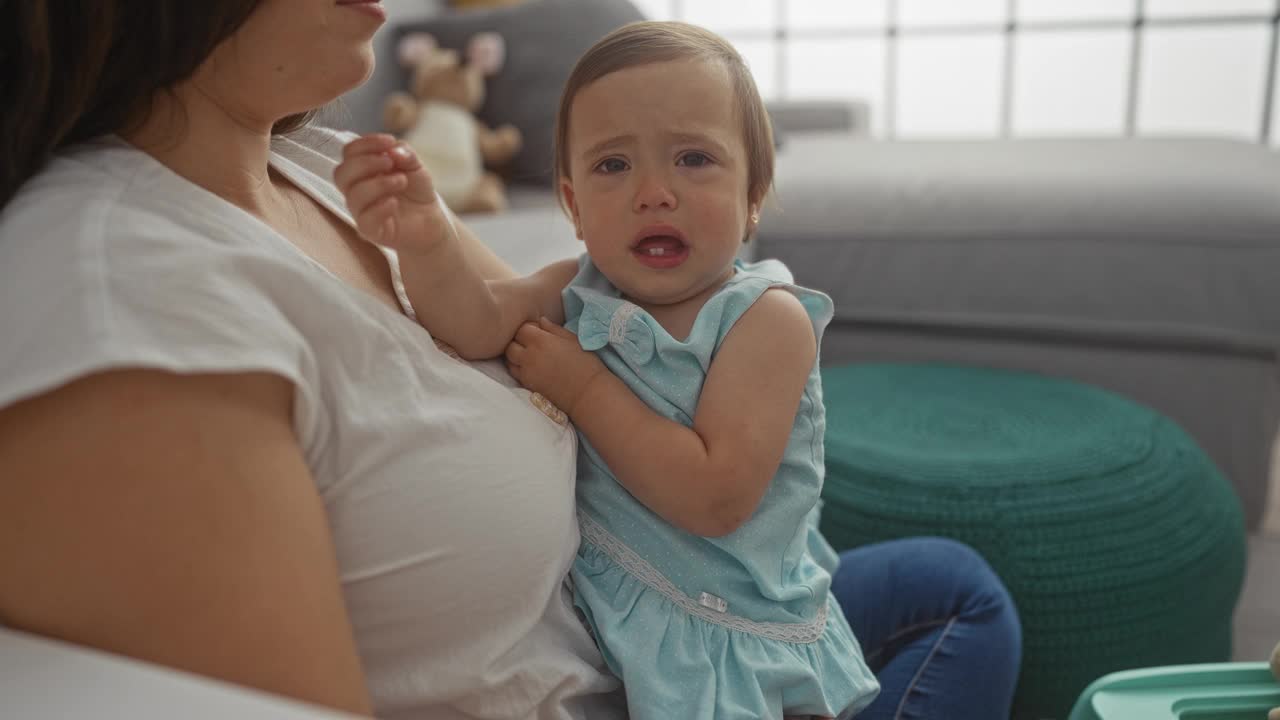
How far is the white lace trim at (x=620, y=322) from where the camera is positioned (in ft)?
2.81

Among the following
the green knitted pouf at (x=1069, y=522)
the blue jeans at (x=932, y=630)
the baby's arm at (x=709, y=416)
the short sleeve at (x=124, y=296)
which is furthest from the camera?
the green knitted pouf at (x=1069, y=522)

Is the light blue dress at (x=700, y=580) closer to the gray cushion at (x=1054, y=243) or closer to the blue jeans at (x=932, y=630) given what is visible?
the blue jeans at (x=932, y=630)

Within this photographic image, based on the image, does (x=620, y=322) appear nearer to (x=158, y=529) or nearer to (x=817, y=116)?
(x=158, y=529)

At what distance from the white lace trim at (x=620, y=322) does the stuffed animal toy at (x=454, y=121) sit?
64.7 inches

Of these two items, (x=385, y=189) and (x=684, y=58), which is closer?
(x=385, y=189)

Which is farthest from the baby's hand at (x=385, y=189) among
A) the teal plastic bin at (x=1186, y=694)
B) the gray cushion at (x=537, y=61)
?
the gray cushion at (x=537, y=61)

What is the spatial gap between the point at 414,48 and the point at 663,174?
2.12 metres

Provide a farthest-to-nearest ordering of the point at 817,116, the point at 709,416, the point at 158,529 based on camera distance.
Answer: the point at 817,116, the point at 709,416, the point at 158,529

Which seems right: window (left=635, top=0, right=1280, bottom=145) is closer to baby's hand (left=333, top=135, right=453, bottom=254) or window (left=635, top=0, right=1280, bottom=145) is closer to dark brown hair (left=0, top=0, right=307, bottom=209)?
baby's hand (left=333, top=135, right=453, bottom=254)

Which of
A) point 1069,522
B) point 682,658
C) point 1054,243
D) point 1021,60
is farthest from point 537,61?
point 1021,60

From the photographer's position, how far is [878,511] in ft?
4.86

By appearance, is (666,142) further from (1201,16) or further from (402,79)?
(1201,16)

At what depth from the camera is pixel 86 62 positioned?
595 millimetres

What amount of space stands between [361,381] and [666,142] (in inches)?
13.8
